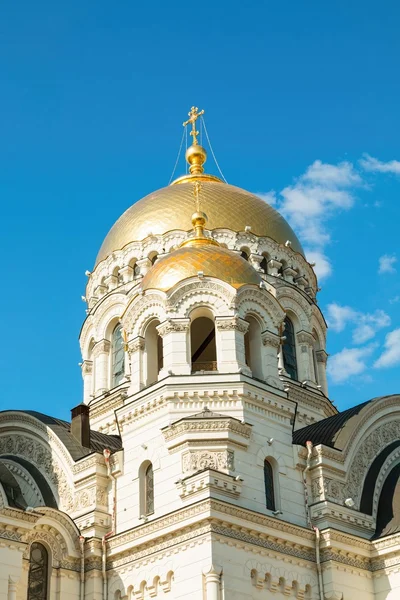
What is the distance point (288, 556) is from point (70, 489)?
15.4ft

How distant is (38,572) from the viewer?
1883 centimetres

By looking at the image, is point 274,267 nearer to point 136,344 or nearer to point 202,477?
point 136,344

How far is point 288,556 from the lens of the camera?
A: 18.9 meters

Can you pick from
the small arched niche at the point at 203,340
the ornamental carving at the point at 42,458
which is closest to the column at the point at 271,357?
the small arched niche at the point at 203,340

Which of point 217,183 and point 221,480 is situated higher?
point 217,183

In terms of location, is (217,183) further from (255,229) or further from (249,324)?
(249,324)

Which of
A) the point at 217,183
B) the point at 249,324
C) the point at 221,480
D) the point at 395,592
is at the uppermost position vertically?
the point at 217,183

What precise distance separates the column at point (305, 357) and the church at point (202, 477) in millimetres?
3168

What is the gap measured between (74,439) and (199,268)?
4463 mm

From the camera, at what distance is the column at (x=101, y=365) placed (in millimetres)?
26188

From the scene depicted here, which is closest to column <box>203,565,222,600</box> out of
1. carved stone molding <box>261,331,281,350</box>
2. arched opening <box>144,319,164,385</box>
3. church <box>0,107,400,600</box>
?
church <box>0,107,400,600</box>

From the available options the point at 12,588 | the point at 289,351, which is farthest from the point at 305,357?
the point at 12,588

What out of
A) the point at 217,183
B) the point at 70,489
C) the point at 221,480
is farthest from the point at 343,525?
the point at 217,183

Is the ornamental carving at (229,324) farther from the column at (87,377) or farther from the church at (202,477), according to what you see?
the column at (87,377)
